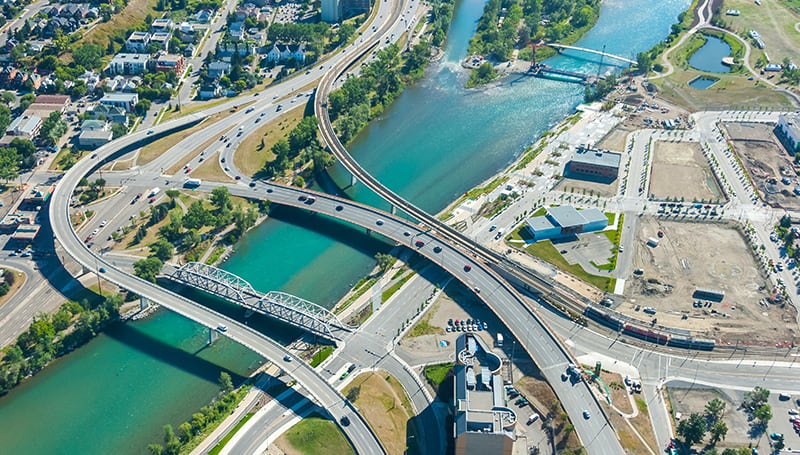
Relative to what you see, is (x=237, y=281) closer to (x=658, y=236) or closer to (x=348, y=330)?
(x=348, y=330)

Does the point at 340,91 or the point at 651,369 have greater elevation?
the point at 340,91

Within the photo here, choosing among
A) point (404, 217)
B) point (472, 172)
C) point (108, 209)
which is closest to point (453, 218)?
point (404, 217)

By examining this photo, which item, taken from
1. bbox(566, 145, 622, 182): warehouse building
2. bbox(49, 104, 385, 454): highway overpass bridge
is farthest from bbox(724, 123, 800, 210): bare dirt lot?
bbox(49, 104, 385, 454): highway overpass bridge

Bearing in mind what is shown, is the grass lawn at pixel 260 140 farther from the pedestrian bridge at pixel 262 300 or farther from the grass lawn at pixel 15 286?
the grass lawn at pixel 15 286

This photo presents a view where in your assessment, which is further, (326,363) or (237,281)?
(237,281)

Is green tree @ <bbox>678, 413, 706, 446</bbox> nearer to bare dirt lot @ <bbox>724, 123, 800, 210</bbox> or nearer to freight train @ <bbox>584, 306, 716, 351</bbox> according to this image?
freight train @ <bbox>584, 306, 716, 351</bbox>

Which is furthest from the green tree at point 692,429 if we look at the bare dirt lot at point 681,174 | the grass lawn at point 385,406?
the bare dirt lot at point 681,174
